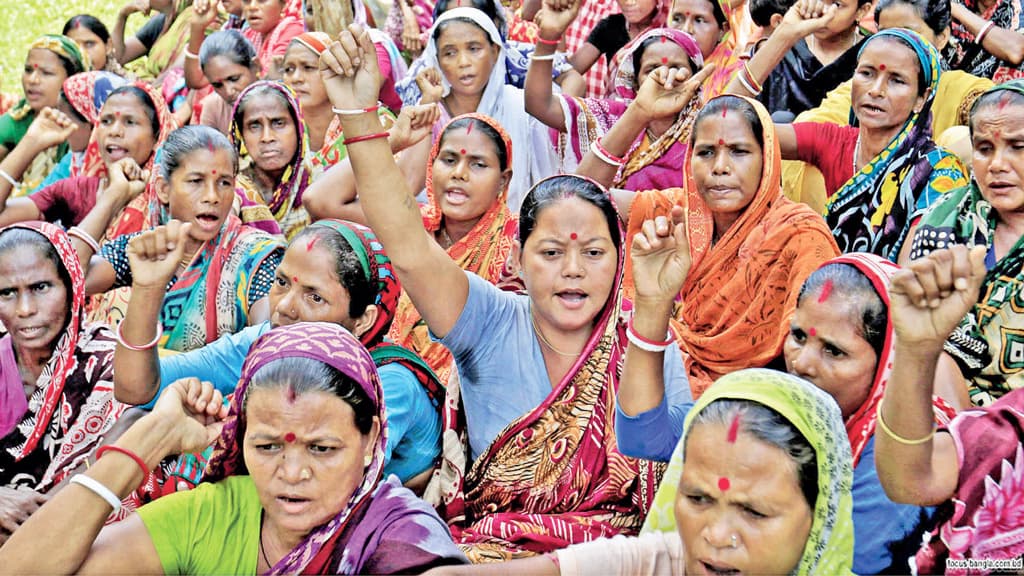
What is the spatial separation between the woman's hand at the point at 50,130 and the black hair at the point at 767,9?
137 inches

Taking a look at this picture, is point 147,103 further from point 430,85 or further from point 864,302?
point 864,302

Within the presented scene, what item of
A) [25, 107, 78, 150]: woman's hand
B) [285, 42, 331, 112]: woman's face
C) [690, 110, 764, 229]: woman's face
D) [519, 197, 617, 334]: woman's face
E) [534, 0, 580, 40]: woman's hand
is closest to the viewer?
[519, 197, 617, 334]: woman's face

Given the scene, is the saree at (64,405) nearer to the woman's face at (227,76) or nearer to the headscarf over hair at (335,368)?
the headscarf over hair at (335,368)

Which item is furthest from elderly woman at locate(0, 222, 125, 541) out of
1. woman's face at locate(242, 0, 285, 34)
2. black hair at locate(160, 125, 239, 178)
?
woman's face at locate(242, 0, 285, 34)

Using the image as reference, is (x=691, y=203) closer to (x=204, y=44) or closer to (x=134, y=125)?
(x=134, y=125)

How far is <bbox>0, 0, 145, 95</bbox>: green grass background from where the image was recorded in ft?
35.9

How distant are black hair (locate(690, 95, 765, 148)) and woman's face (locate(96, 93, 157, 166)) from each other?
10.5ft

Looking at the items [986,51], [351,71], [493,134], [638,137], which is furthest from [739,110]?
[986,51]

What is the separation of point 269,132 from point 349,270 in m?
2.28

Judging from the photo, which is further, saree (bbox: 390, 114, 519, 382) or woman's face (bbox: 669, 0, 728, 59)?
woman's face (bbox: 669, 0, 728, 59)

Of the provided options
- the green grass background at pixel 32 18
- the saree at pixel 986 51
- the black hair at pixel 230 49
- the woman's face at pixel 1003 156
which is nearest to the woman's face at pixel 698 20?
the saree at pixel 986 51

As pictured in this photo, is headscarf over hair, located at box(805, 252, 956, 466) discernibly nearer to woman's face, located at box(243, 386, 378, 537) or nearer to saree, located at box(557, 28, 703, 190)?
woman's face, located at box(243, 386, 378, 537)

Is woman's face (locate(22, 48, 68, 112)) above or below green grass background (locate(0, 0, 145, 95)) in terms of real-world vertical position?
below

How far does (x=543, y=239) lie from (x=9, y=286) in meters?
1.73
